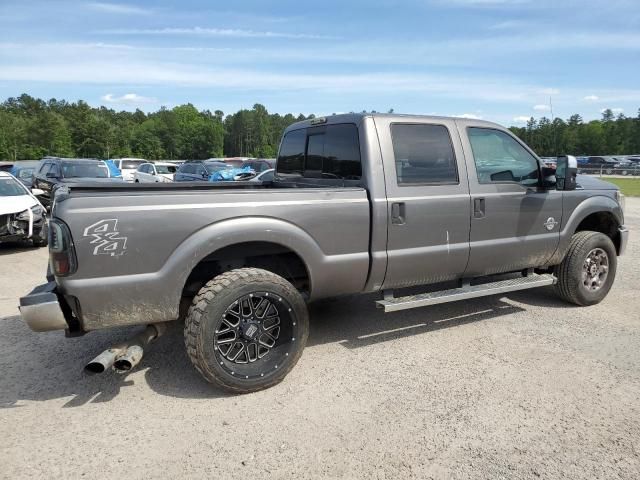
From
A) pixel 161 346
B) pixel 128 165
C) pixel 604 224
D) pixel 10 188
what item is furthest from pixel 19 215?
pixel 128 165

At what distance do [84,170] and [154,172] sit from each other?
29.9 ft

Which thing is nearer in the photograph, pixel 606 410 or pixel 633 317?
pixel 606 410

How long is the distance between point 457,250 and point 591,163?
54734 mm

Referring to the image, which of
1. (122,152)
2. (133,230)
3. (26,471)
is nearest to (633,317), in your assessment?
(133,230)

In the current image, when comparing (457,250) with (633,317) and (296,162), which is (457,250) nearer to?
(296,162)

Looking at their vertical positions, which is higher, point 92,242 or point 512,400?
point 92,242

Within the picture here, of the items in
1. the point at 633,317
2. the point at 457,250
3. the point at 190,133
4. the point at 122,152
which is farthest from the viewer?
the point at 190,133

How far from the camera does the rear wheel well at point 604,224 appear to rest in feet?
18.1

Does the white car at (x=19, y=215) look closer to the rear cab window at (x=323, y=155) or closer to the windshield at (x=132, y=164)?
the rear cab window at (x=323, y=155)

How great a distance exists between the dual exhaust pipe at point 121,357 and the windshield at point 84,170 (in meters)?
11.0

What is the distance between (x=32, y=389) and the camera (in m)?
3.52

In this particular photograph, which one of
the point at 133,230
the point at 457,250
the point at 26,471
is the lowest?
the point at 26,471

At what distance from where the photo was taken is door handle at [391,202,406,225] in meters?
3.93

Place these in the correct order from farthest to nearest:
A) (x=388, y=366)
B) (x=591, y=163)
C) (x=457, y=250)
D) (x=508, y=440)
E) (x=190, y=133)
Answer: (x=190, y=133) < (x=591, y=163) < (x=457, y=250) < (x=388, y=366) < (x=508, y=440)
